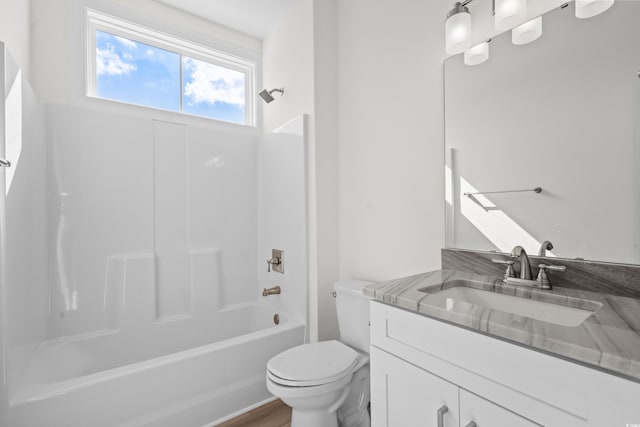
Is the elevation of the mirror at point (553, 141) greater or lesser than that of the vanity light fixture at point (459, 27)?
lesser

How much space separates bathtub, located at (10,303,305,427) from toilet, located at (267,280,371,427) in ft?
1.22

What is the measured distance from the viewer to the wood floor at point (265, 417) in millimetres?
1671

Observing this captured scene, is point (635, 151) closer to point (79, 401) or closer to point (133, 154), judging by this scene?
point (79, 401)

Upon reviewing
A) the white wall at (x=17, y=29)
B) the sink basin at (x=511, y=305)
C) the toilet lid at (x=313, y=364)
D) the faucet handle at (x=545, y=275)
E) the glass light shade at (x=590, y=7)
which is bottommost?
the toilet lid at (x=313, y=364)

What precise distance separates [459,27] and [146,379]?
221 cm

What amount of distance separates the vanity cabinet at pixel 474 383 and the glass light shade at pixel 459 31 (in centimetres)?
119

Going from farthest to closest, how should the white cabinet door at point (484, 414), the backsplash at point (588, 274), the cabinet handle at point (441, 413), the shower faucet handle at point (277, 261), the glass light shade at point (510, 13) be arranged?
the shower faucet handle at point (277, 261) → the glass light shade at point (510, 13) → the backsplash at point (588, 274) → the cabinet handle at point (441, 413) → the white cabinet door at point (484, 414)

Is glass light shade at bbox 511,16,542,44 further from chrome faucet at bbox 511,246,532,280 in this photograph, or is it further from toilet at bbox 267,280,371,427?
toilet at bbox 267,280,371,427

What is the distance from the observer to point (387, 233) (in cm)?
178

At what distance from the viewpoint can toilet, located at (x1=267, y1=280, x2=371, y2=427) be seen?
53.1 inches

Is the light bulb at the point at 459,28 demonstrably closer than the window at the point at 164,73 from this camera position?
Yes

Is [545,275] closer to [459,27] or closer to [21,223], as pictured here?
[459,27]

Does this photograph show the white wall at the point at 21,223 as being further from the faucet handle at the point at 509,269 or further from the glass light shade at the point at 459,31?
the faucet handle at the point at 509,269

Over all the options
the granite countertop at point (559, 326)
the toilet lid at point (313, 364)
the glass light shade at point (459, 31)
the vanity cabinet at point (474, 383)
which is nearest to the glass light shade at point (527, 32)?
the glass light shade at point (459, 31)
